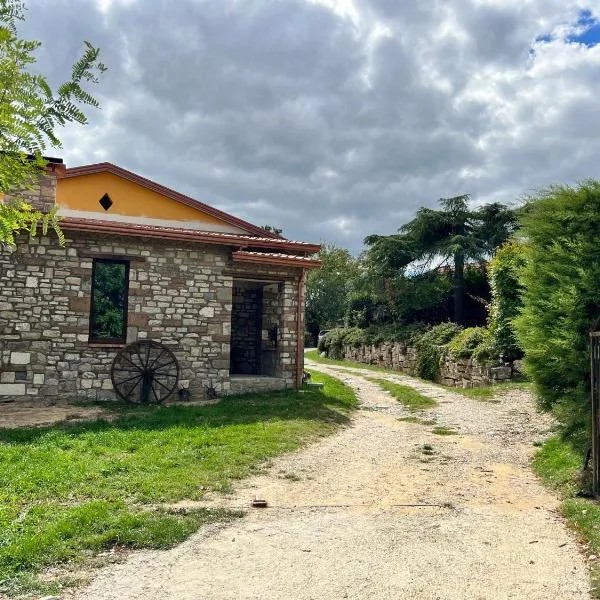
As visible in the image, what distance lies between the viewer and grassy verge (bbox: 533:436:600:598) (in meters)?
4.69

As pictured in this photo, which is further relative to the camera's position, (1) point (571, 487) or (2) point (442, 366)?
(2) point (442, 366)

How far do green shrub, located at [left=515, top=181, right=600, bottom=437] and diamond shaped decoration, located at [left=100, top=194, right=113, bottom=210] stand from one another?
12166 millimetres

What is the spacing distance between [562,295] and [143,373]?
898 cm

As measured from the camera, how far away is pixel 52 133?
203cm

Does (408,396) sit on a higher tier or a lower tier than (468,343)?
lower

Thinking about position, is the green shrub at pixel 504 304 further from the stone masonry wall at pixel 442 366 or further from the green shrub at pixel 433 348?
the green shrub at pixel 433 348

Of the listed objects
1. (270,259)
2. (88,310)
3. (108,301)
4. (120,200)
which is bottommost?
(88,310)

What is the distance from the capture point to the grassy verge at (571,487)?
4695mm

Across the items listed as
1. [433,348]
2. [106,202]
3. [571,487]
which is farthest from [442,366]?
[571,487]

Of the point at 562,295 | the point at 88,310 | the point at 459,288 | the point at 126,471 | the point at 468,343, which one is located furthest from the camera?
the point at 459,288

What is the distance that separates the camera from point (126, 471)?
22.1 ft

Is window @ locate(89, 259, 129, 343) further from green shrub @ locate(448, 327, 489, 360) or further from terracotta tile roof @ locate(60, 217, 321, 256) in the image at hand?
green shrub @ locate(448, 327, 489, 360)

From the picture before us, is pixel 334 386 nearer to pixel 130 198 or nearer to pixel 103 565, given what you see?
pixel 130 198

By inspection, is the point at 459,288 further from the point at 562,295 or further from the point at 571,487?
the point at 571,487
